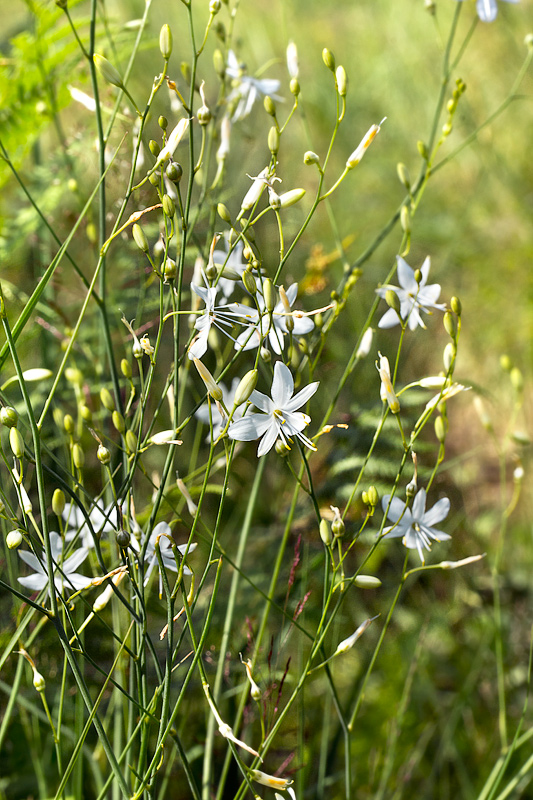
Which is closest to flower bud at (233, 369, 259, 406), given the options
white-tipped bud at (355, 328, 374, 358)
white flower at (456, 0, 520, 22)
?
white-tipped bud at (355, 328, 374, 358)

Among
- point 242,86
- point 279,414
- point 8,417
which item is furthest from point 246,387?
point 242,86

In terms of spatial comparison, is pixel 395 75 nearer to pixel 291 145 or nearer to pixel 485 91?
pixel 485 91

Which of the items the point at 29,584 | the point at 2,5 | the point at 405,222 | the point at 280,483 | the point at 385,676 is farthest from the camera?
the point at 2,5

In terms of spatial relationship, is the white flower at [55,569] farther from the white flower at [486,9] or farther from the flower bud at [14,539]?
the white flower at [486,9]

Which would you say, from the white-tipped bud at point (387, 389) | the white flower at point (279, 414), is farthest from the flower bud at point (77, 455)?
the white-tipped bud at point (387, 389)

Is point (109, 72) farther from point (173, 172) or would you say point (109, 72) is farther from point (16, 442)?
point (16, 442)

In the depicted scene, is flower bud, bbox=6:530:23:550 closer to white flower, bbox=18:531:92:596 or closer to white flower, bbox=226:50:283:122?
white flower, bbox=18:531:92:596

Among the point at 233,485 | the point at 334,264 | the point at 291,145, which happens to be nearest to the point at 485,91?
the point at 291,145
